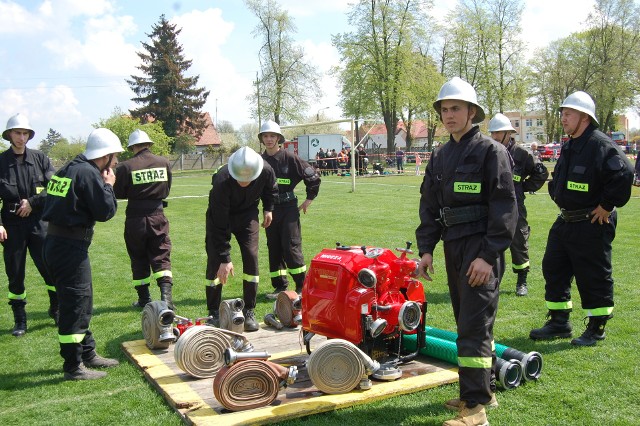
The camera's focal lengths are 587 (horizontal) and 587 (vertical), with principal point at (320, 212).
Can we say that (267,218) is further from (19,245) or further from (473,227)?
(473,227)

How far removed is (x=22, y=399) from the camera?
5117 mm

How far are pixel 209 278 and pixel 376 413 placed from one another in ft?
10.0

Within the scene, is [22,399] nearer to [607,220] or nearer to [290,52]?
[607,220]

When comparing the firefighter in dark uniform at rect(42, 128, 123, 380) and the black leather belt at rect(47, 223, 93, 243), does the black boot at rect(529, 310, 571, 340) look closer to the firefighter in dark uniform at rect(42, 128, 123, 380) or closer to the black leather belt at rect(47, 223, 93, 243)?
the firefighter in dark uniform at rect(42, 128, 123, 380)

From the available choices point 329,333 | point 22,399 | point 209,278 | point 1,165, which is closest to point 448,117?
point 329,333

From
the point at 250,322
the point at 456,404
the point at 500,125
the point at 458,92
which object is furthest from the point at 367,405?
the point at 500,125

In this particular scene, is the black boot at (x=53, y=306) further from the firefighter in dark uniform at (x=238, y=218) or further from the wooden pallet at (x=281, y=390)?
the firefighter in dark uniform at (x=238, y=218)

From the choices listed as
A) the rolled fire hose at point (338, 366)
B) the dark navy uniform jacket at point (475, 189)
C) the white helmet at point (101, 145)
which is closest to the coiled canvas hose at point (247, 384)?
the rolled fire hose at point (338, 366)

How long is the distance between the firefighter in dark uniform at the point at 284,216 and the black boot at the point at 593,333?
369 cm

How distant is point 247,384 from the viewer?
15.1 ft

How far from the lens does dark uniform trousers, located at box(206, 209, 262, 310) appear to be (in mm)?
6887

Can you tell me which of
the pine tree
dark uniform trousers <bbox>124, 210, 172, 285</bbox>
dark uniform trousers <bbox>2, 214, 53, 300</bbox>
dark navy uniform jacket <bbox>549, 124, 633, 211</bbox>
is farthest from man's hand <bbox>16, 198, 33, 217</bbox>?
the pine tree

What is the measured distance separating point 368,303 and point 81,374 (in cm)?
282

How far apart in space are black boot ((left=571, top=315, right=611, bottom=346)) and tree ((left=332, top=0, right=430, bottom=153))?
4617 centimetres
